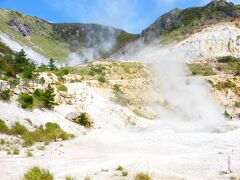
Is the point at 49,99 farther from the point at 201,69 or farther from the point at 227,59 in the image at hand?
Answer: the point at 227,59

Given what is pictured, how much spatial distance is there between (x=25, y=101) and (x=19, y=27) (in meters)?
159

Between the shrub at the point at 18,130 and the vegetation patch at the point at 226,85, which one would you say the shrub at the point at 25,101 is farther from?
the vegetation patch at the point at 226,85

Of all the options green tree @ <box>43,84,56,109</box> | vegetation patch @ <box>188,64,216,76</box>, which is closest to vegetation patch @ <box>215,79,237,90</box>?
vegetation patch @ <box>188,64,216,76</box>

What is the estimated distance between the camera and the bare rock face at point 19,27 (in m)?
184

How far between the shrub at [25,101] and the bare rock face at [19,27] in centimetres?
15292

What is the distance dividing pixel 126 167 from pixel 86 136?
Result: 1512cm

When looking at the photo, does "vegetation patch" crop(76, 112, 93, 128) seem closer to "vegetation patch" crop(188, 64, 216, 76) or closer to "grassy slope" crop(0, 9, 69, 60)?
"vegetation patch" crop(188, 64, 216, 76)

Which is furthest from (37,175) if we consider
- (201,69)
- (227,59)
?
(227,59)

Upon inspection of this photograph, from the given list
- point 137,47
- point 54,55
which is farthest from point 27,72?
point 54,55

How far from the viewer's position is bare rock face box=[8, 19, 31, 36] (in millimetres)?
183500

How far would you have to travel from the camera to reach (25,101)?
34500 mm

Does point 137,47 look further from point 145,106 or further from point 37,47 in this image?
point 145,106

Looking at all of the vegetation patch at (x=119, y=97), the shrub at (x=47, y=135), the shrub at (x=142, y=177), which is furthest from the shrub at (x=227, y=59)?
the shrub at (x=142, y=177)

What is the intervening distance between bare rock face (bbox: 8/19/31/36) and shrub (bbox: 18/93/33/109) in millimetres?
152916
